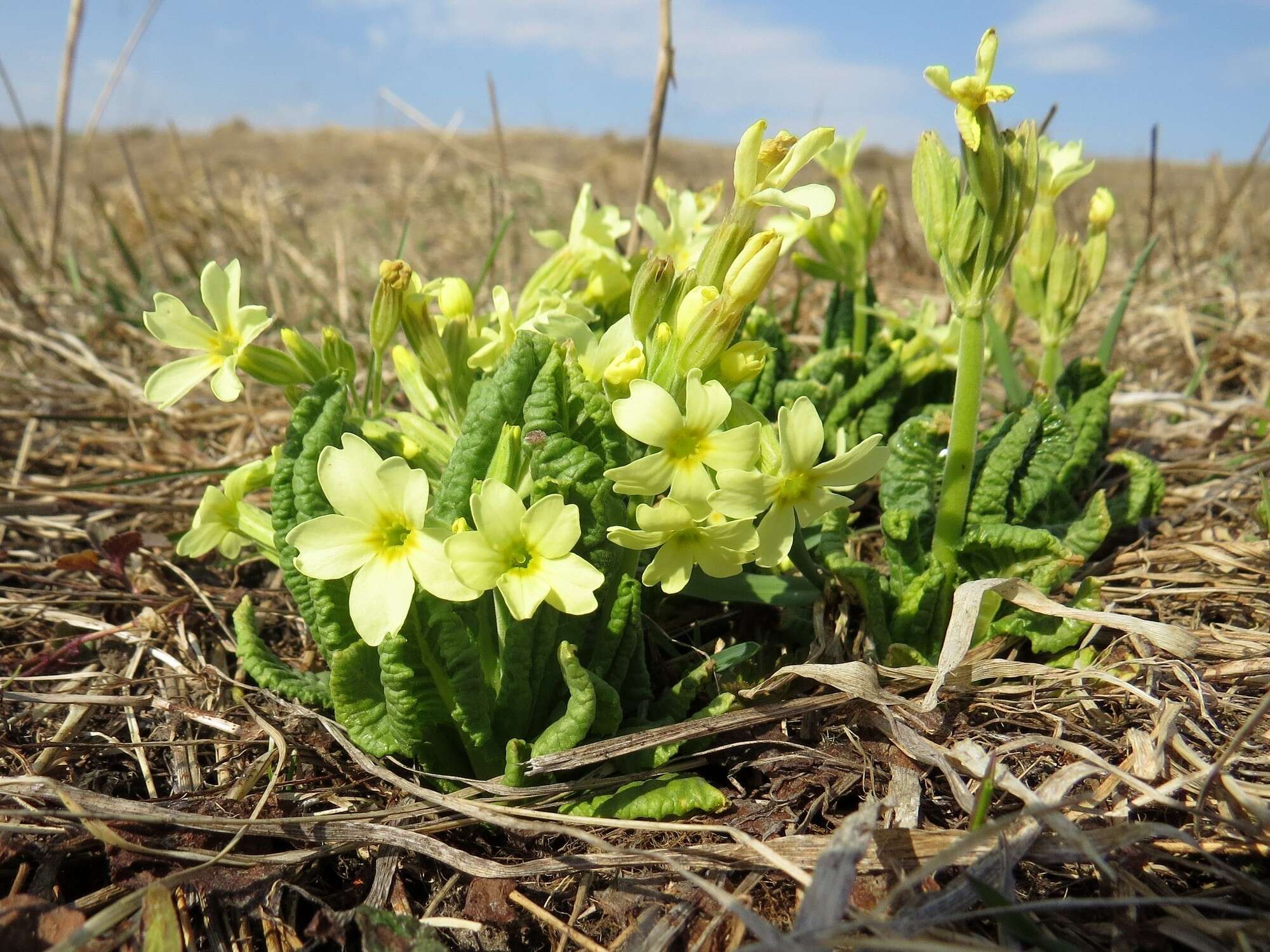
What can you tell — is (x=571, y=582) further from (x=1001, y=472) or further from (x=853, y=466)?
(x=1001, y=472)

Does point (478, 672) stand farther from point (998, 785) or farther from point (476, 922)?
point (998, 785)

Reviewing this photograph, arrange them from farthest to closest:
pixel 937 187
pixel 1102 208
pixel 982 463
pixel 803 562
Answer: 1. pixel 1102 208
2. pixel 982 463
3. pixel 803 562
4. pixel 937 187

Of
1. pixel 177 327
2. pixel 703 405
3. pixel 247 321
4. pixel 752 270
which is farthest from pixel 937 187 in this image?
pixel 177 327

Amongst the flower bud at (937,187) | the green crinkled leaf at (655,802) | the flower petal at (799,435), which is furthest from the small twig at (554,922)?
the flower bud at (937,187)

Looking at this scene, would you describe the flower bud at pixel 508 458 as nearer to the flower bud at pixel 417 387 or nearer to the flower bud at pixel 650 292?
the flower bud at pixel 650 292

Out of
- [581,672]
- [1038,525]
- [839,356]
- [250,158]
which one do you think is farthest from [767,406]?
[250,158]

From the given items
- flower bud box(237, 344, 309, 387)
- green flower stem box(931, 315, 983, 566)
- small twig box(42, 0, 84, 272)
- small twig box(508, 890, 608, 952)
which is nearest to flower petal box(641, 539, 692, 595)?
small twig box(508, 890, 608, 952)
